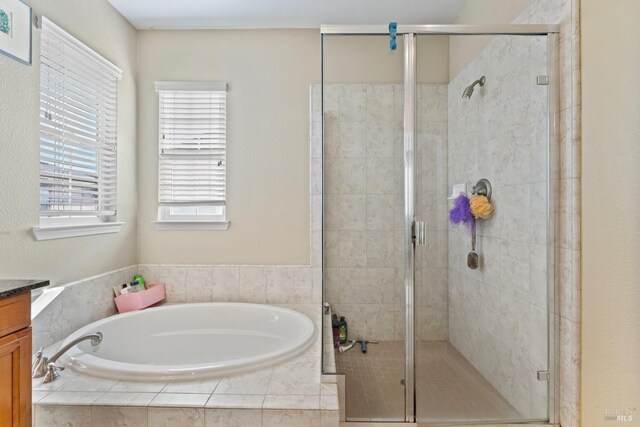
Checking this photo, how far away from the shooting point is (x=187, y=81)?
2559mm

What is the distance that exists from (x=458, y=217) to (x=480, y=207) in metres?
0.12

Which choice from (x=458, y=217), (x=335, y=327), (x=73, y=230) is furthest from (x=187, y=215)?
(x=458, y=217)

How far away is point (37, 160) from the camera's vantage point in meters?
1.71

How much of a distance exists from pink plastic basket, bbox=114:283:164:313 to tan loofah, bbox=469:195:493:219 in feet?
7.04

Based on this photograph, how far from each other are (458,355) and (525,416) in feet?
1.34

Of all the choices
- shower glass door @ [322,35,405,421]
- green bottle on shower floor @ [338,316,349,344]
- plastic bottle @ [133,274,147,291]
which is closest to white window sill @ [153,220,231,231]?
plastic bottle @ [133,274,147,291]

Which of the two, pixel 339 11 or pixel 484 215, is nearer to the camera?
pixel 484 215

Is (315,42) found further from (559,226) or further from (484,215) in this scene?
(559,226)

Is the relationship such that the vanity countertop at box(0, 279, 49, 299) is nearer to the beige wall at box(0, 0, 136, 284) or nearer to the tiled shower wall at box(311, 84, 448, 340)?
the beige wall at box(0, 0, 136, 284)

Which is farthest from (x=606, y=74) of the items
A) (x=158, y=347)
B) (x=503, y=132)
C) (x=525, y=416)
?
(x=158, y=347)

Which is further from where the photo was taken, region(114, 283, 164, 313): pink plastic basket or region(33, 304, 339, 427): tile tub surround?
region(114, 283, 164, 313): pink plastic basket

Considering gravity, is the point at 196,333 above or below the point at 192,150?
below

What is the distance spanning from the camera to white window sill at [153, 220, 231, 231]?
2549 millimetres

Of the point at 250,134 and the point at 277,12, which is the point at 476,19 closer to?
the point at 277,12
